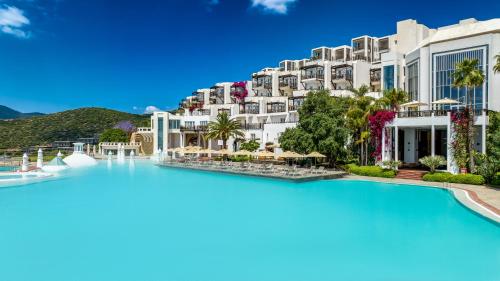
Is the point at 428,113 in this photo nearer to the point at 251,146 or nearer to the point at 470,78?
the point at 470,78

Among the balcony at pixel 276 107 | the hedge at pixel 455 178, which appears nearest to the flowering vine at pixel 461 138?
the hedge at pixel 455 178

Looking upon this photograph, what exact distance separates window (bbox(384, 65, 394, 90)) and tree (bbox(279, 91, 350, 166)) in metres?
7.30

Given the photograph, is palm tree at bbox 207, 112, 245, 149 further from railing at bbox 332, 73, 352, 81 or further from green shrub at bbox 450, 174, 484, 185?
green shrub at bbox 450, 174, 484, 185

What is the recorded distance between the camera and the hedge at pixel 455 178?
913 inches

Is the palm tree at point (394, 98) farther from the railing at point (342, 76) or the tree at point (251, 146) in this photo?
the railing at point (342, 76)

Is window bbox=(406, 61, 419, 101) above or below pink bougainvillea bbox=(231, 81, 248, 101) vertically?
below

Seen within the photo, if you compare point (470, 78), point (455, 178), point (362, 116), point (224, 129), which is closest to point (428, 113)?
point (470, 78)

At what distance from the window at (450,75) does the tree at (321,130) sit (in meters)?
8.24

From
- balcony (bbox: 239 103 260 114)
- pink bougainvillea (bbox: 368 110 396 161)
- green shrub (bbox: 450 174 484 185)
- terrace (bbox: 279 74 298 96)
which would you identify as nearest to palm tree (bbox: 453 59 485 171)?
green shrub (bbox: 450 174 484 185)

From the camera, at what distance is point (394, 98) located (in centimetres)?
3120

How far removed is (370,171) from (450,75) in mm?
10111

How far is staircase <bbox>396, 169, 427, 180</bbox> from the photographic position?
2692cm

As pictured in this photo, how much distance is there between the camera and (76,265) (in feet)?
34.6

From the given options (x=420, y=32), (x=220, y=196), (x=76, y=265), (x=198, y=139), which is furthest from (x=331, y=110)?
(x=198, y=139)
